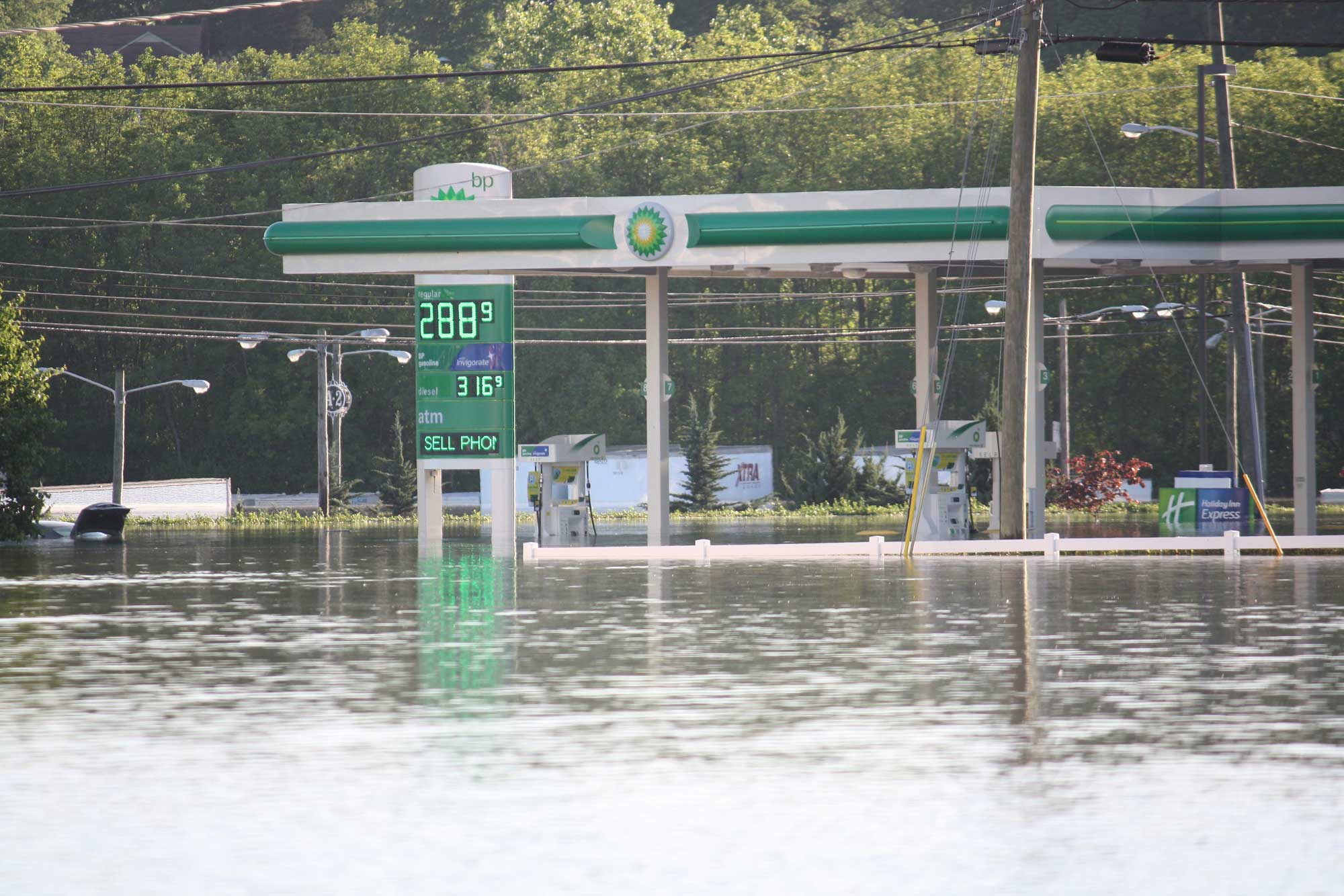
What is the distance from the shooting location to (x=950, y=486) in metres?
37.7

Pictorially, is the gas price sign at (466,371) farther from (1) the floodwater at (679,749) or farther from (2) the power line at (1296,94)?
(2) the power line at (1296,94)

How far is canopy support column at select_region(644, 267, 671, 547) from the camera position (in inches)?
1399

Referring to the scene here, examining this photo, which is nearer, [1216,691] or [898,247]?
[1216,691]

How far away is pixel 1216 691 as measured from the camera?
44.2 ft

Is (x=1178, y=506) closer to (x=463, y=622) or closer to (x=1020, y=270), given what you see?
(x=1020, y=270)

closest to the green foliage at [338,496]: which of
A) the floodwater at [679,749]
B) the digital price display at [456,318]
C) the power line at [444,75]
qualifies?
the power line at [444,75]

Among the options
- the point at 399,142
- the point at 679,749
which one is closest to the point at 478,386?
the point at 399,142

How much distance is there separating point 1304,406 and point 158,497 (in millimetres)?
45566

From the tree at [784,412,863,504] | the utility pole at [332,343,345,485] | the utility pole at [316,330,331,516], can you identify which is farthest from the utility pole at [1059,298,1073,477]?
the utility pole at [332,343,345,485]

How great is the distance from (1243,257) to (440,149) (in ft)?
191

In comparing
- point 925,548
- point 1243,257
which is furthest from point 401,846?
point 1243,257

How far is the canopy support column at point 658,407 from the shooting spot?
35.5 m

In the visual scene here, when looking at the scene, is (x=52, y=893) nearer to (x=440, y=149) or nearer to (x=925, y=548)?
(x=925, y=548)

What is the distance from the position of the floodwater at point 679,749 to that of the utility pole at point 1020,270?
11.6 meters
